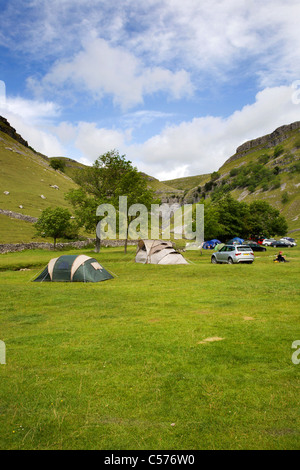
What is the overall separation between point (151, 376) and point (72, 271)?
612 inches

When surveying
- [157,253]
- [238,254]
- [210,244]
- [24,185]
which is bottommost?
[210,244]

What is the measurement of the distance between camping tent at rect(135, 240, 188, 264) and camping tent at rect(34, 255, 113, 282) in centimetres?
1087

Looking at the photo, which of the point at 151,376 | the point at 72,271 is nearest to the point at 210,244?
the point at 72,271

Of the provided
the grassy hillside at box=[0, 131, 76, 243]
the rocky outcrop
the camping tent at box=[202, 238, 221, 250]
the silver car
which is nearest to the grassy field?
the silver car

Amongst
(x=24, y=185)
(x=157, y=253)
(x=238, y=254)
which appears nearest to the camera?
(x=238, y=254)

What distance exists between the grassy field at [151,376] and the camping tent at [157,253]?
18019mm

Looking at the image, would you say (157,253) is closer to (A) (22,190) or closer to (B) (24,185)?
(A) (22,190)

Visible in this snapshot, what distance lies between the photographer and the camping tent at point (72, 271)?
824 inches

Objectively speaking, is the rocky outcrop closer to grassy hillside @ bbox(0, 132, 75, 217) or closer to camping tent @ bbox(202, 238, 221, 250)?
grassy hillside @ bbox(0, 132, 75, 217)

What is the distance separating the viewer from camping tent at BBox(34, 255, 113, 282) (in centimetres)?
2092

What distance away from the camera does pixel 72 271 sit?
68.8 feet
